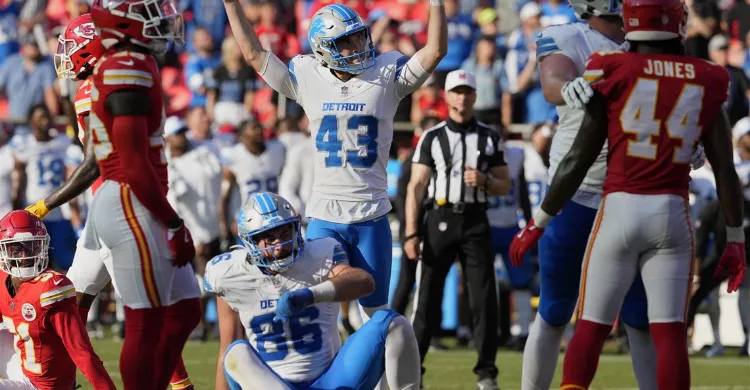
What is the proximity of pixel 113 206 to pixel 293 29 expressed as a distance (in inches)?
463

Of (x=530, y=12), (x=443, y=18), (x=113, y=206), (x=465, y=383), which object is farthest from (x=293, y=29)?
(x=113, y=206)

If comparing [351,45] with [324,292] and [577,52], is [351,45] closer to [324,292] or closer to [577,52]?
[577,52]

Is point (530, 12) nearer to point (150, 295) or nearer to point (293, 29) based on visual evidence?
point (293, 29)

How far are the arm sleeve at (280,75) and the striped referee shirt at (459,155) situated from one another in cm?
265

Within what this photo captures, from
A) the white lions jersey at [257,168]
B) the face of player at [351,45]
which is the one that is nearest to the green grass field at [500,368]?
the white lions jersey at [257,168]

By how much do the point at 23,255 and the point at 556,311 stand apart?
8.42 feet

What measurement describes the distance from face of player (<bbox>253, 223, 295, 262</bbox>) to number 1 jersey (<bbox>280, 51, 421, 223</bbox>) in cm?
112

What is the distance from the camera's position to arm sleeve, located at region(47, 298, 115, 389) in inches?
248

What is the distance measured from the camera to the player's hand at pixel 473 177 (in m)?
9.48

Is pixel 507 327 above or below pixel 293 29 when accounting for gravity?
below

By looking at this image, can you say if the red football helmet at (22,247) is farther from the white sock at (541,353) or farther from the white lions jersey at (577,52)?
the white lions jersey at (577,52)

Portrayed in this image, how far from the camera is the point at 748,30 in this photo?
48.5ft

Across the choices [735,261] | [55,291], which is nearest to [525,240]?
[735,261]

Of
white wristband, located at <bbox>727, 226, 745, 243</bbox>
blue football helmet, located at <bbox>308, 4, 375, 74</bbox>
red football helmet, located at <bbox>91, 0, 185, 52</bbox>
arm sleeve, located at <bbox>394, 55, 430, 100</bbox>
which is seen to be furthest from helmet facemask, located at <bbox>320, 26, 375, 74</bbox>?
white wristband, located at <bbox>727, 226, 745, 243</bbox>
